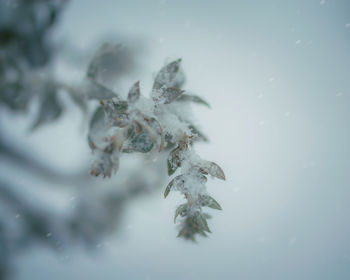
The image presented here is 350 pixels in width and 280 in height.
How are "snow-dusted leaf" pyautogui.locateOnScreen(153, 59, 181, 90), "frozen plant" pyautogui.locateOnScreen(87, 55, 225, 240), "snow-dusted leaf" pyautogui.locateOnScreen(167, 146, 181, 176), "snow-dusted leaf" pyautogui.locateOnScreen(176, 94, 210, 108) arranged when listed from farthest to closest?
"snow-dusted leaf" pyautogui.locateOnScreen(176, 94, 210, 108), "snow-dusted leaf" pyautogui.locateOnScreen(153, 59, 181, 90), "snow-dusted leaf" pyautogui.locateOnScreen(167, 146, 181, 176), "frozen plant" pyautogui.locateOnScreen(87, 55, 225, 240)

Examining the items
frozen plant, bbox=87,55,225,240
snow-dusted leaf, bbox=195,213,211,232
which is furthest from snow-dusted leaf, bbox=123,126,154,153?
snow-dusted leaf, bbox=195,213,211,232

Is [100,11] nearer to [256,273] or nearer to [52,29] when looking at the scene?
[52,29]

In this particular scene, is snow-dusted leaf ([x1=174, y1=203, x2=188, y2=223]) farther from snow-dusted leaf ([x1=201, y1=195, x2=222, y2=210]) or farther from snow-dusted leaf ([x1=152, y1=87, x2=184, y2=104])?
snow-dusted leaf ([x1=152, y1=87, x2=184, y2=104])

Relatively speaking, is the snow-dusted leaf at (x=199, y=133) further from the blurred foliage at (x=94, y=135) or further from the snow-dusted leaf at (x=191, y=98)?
the snow-dusted leaf at (x=191, y=98)

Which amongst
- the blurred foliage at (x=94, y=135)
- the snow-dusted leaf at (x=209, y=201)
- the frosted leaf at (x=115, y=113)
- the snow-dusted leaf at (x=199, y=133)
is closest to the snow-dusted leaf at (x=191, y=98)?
the blurred foliage at (x=94, y=135)

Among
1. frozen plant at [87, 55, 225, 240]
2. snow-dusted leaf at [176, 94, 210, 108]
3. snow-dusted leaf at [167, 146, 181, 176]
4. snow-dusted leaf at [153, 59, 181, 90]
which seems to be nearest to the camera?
frozen plant at [87, 55, 225, 240]

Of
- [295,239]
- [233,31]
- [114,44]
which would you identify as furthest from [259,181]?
[114,44]

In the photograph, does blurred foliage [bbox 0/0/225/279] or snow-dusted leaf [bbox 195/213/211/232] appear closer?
blurred foliage [bbox 0/0/225/279]

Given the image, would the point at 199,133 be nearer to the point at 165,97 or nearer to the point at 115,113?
the point at 165,97
